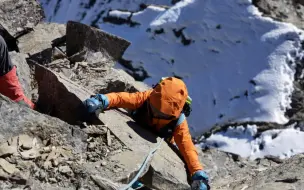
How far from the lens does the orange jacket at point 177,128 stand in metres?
5.08

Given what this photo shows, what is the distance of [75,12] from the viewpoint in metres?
19.3

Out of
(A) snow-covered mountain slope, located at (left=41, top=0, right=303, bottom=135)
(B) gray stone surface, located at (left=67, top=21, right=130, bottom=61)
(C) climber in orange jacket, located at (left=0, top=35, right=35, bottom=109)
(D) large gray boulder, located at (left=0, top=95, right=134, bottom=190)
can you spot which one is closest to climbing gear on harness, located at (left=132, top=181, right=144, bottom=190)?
(D) large gray boulder, located at (left=0, top=95, right=134, bottom=190)

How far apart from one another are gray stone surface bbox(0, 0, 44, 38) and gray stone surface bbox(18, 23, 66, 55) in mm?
122

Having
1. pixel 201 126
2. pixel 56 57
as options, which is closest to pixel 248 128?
pixel 201 126

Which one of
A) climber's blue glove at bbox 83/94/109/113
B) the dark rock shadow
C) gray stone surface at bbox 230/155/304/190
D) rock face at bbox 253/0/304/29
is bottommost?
rock face at bbox 253/0/304/29

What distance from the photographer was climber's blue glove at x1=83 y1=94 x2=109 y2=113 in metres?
4.67

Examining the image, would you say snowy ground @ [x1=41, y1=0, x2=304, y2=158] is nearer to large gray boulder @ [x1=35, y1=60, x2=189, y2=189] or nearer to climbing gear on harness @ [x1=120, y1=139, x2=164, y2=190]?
large gray boulder @ [x1=35, y1=60, x2=189, y2=189]

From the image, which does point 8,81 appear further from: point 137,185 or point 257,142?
point 257,142

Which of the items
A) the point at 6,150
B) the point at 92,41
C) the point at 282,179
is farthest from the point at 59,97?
the point at 282,179

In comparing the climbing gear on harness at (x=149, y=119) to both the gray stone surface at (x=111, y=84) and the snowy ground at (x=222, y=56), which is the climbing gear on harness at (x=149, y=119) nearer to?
the gray stone surface at (x=111, y=84)

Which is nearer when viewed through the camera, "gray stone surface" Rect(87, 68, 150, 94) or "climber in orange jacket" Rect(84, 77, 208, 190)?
"climber in orange jacket" Rect(84, 77, 208, 190)

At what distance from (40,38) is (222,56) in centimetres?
894

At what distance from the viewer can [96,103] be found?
474 cm

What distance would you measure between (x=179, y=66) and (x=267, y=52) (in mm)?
2747
